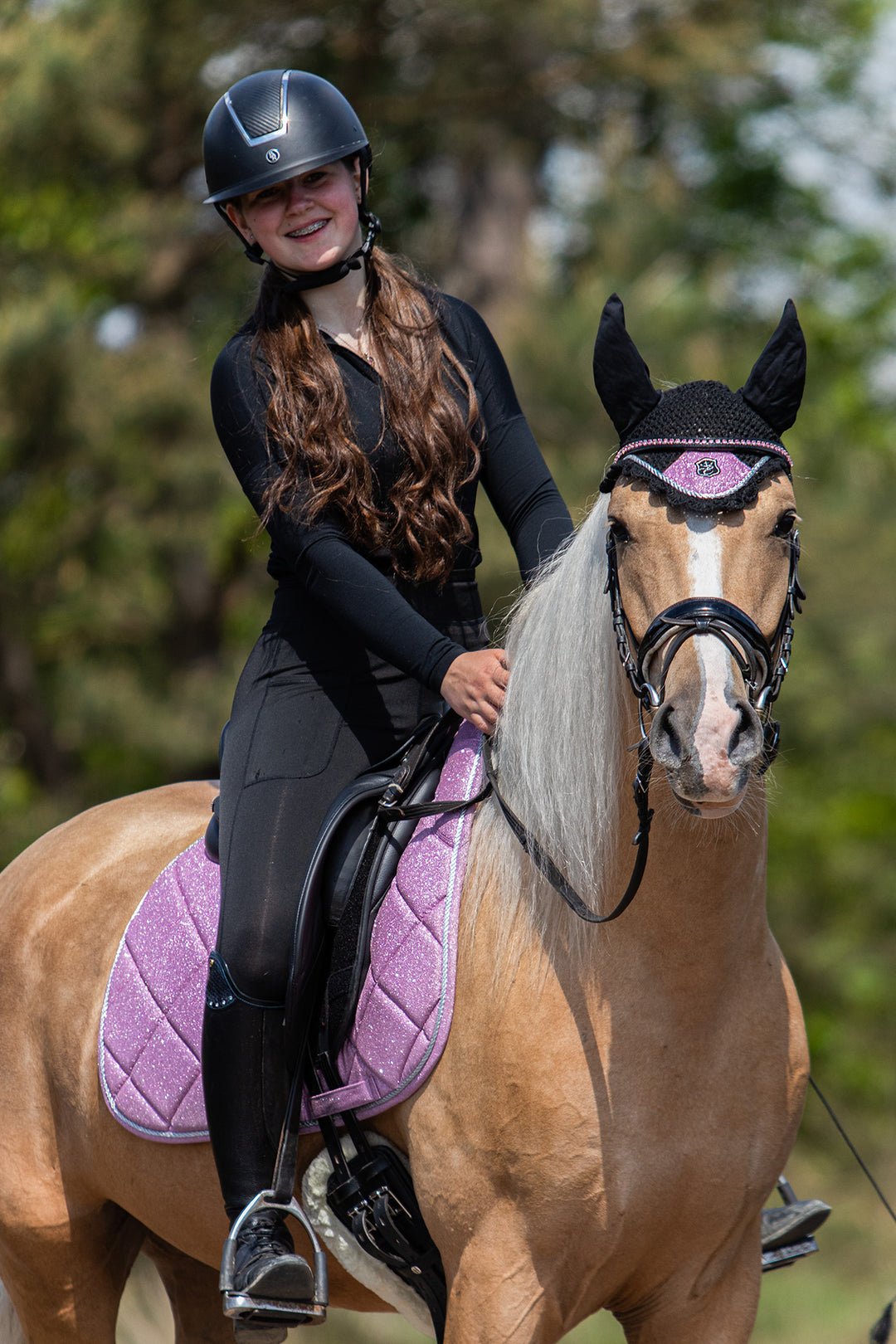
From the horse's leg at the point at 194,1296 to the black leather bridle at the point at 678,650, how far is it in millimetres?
1917

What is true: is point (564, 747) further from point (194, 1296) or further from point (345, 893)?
point (194, 1296)

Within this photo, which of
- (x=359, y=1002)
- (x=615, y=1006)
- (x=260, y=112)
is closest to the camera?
(x=615, y=1006)

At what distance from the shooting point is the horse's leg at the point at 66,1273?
3352mm

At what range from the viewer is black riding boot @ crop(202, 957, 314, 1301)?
2.66m

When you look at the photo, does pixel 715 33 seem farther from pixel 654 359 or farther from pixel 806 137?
pixel 806 137

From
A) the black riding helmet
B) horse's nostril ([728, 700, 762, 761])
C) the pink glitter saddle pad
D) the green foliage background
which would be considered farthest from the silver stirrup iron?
the green foliage background

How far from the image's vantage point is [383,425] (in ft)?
9.12

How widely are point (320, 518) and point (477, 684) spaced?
485 mm

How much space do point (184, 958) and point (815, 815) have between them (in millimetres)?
13864

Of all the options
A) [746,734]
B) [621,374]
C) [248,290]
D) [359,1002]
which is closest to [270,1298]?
[359,1002]

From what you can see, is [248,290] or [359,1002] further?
[248,290]

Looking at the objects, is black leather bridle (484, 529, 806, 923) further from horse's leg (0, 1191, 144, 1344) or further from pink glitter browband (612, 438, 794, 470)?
horse's leg (0, 1191, 144, 1344)

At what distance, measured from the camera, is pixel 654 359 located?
35.6 feet

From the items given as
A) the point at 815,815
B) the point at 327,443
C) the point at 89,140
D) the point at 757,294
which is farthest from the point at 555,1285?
the point at 757,294
